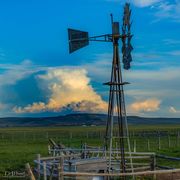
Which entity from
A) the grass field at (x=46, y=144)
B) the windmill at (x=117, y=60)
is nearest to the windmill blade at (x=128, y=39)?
the windmill at (x=117, y=60)

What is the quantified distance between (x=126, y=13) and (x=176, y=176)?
769 cm

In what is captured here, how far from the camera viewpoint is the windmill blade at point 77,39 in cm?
1800

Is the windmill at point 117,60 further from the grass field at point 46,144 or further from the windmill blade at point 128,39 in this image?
the grass field at point 46,144

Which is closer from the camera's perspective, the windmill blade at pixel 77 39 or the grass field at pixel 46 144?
the windmill blade at pixel 77 39

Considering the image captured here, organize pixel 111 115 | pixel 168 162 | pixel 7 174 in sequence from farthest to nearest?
pixel 168 162, pixel 7 174, pixel 111 115

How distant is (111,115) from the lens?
1764cm

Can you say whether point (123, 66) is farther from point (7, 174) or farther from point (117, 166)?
point (7, 174)

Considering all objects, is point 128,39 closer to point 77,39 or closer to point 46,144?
point 77,39

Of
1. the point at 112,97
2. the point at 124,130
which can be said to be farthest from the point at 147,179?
the point at 112,97

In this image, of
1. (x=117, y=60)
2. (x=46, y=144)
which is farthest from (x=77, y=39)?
(x=46, y=144)

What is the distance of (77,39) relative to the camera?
18062 millimetres

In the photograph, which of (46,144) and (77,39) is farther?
(46,144)

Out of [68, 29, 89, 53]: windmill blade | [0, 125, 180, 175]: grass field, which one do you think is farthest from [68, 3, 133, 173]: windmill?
[0, 125, 180, 175]: grass field

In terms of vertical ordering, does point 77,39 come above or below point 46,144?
above
